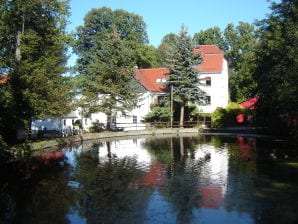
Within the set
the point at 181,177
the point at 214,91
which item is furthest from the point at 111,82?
the point at 181,177

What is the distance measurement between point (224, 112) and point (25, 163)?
36.8m

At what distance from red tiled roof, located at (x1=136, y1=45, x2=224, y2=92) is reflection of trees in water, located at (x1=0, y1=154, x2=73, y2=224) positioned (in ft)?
122

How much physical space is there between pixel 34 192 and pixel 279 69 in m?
23.6

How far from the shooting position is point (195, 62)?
5481cm

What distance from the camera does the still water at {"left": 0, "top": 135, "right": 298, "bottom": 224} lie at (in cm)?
1493

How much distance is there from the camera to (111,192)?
61.0 feet

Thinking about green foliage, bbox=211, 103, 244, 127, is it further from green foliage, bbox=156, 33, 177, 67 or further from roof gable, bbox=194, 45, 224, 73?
green foliage, bbox=156, 33, 177, 67

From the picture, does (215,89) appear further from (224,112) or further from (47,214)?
(47,214)

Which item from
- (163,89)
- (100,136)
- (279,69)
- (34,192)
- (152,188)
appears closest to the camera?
(34,192)

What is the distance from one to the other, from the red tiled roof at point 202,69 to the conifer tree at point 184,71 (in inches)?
270

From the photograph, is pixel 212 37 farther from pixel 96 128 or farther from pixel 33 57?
pixel 33 57

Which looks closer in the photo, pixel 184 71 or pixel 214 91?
pixel 184 71

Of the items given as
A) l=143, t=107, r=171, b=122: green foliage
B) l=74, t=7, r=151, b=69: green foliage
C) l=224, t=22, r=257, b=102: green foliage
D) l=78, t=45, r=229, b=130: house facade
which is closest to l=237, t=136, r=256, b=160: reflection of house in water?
l=143, t=107, r=171, b=122: green foliage

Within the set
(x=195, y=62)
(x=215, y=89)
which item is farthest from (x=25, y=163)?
(x=215, y=89)
